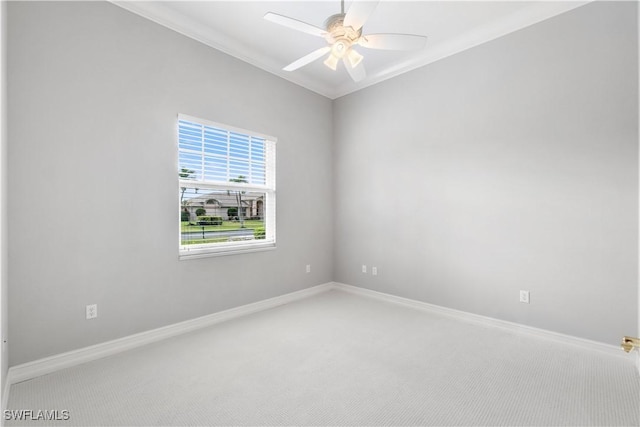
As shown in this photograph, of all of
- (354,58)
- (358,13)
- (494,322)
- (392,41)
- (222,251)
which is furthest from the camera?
Answer: (222,251)

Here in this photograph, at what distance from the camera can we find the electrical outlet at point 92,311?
95.7 inches

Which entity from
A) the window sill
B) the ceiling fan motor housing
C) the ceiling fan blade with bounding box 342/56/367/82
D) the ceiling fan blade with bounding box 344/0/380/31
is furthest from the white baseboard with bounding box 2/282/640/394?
the ceiling fan blade with bounding box 344/0/380/31

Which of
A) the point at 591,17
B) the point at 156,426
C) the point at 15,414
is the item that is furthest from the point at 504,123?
the point at 15,414

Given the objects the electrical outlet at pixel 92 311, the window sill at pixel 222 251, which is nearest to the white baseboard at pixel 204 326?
the electrical outlet at pixel 92 311

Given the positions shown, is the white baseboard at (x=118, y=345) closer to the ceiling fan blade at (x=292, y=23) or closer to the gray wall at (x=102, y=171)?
the gray wall at (x=102, y=171)

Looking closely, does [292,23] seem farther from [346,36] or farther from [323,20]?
[323,20]

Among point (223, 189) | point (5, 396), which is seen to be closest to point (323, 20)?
point (223, 189)

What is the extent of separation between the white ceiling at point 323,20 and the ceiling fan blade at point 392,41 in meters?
0.76

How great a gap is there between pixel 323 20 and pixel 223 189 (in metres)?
1.94

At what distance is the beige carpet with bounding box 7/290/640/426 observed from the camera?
1.77 m

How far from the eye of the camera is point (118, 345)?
256 centimetres

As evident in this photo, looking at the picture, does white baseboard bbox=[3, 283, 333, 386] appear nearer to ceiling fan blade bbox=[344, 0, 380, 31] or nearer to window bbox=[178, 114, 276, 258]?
window bbox=[178, 114, 276, 258]

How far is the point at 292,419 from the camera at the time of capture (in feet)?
5.74

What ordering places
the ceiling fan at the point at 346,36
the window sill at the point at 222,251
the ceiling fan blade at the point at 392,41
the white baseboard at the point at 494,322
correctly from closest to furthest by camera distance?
the ceiling fan at the point at 346,36 < the ceiling fan blade at the point at 392,41 < the white baseboard at the point at 494,322 < the window sill at the point at 222,251
